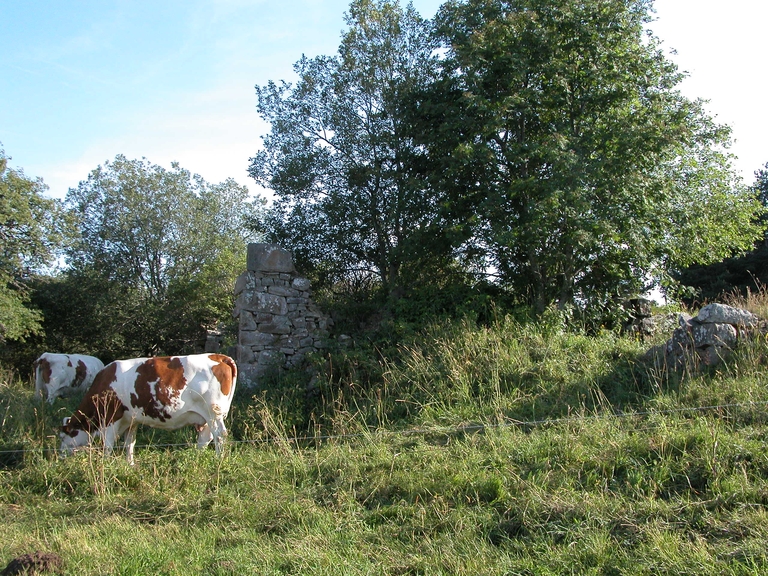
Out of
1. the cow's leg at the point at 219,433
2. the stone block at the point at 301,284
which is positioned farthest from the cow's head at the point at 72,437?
the stone block at the point at 301,284

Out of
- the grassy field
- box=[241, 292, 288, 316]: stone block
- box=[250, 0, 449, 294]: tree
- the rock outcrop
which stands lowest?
the grassy field

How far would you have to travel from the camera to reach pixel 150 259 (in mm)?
20828

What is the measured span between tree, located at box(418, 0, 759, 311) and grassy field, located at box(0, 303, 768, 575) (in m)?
2.64

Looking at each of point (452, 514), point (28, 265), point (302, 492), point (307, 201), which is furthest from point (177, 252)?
point (452, 514)

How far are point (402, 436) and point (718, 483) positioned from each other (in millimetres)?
3582

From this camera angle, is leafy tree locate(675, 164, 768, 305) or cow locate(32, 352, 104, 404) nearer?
cow locate(32, 352, 104, 404)

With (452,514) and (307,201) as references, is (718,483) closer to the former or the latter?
(452,514)

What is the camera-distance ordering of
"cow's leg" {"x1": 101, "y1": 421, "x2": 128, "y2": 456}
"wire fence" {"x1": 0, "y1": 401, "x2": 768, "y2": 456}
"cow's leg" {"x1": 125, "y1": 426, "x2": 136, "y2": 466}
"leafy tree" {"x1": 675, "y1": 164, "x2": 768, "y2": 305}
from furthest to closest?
"leafy tree" {"x1": 675, "y1": 164, "x2": 768, "y2": 305}
"cow's leg" {"x1": 125, "y1": 426, "x2": 136, "y2": 466}
"cow's leg" {"x1": 101, "y1": 421, "x2": 128, "y2": 456}
"wire fence" {"x1": 0, "y1": 401, "x2": 768, "y2": 456}

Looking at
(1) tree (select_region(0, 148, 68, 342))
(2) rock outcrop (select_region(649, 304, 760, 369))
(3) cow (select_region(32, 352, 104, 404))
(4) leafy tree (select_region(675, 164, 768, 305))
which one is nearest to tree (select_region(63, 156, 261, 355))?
(1) tree (select_region(0, 148, 68, 342))

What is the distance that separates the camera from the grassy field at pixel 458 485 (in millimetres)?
4715

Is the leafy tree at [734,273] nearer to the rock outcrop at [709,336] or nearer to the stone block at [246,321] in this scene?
the rock outcrop at [709,336]

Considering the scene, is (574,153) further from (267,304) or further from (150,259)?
(150,259)

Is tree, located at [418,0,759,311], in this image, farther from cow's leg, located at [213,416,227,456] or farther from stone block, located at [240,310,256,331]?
cow's leg, located at [213,416,227,456]

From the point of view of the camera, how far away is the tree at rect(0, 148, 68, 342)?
54.6ft
